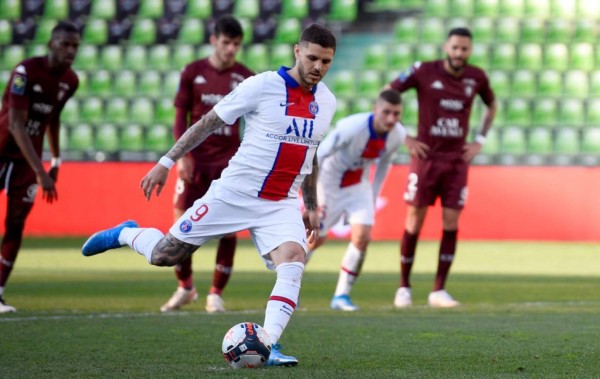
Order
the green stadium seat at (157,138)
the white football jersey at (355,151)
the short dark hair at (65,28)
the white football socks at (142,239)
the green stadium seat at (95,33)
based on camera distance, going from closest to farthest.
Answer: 1. the white football socks at (142,239)
2. the short dark hair at (65,28)
3. the white football jersey at (355,151)
4. the green stadium seat at (157,138)
5. the green stadium seat at (95,33)

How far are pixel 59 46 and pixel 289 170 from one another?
3.42 meters

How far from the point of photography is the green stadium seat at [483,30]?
21016mm

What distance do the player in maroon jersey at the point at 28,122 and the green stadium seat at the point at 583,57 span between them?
1333 cm

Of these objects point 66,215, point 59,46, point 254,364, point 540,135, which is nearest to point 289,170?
point 254,364

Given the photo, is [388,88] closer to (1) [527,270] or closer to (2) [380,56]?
(1) [527,270]

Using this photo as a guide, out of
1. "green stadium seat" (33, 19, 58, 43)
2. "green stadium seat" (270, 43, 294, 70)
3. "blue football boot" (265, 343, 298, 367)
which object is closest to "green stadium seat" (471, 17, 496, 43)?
"green stadium seat" (270, 43, 294, 70)

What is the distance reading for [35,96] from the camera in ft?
29.8

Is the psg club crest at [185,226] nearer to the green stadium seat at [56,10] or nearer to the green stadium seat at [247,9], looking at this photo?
the green stadium seat at [247,9]

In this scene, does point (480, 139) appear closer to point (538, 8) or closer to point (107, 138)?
point (107, 138)

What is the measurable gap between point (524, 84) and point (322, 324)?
43.9 ft

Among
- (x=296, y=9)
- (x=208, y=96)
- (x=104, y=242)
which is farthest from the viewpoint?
(x=296, y=9)

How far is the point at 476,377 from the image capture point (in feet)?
17.7

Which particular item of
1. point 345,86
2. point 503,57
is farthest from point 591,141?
point 345,86

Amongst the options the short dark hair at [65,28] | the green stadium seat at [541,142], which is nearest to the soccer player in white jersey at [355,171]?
the short dark hair at [65,28]
